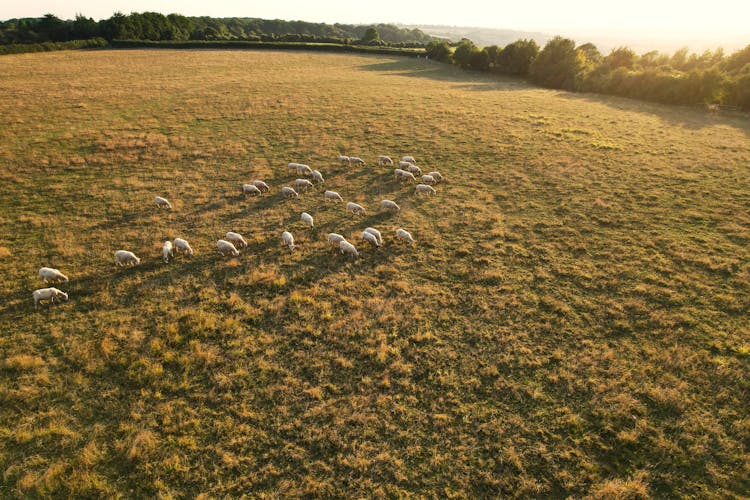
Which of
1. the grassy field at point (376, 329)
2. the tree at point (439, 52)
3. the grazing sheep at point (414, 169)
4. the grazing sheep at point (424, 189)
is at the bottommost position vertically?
the grassy field at point (376, 329)

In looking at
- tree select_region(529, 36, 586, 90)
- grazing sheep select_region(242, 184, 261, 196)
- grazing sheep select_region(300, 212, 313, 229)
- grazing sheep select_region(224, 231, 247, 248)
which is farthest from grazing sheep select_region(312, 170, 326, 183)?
tree select_region(529, 36, 586, 90)

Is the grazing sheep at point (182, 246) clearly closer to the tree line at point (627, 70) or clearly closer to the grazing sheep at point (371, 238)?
the grazing sheep at point (371, 238)

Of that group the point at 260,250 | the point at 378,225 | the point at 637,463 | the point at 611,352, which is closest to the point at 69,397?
the point at 260,250

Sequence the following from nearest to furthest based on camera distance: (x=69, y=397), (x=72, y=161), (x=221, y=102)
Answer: (x=69, y=397) → (x=72, y=161) → (x=221, y=102)

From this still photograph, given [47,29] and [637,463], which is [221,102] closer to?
[637,463]

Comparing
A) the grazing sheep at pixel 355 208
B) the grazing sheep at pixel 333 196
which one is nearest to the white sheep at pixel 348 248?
the grazing sheep at pixel 355 208

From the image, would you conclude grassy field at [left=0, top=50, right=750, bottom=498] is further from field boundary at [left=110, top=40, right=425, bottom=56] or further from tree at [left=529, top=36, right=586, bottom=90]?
field boundary at [left=110, top=40, right=425, bottom=56]

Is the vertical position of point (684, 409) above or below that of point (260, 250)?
below
